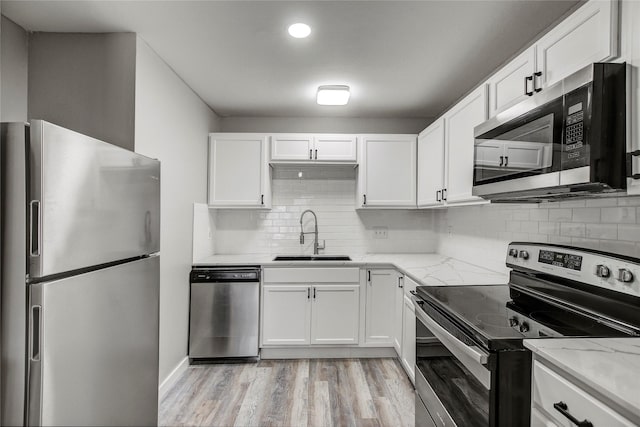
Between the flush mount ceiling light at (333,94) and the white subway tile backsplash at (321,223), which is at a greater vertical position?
the flush mount ceiling light at (333,94)

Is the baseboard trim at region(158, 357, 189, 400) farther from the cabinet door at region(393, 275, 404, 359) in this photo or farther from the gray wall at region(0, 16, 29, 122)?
the gray wall at region(0, 16, 29, 122)

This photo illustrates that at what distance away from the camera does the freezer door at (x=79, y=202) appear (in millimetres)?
1036

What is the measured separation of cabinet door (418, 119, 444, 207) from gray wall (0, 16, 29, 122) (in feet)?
9.43

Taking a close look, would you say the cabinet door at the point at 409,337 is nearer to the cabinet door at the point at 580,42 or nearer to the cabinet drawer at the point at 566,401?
the cabinet drawer at the point at 566,401

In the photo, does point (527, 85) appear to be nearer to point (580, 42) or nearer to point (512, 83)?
point (512, 83)

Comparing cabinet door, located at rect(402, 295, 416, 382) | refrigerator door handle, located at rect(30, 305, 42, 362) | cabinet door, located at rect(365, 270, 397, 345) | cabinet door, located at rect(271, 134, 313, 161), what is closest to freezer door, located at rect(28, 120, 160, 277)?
refrigerator door handle, located at rect(30, 305, 42, 362)

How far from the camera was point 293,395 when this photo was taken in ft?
8.39

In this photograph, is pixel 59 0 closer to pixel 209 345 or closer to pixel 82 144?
pixel 82 144

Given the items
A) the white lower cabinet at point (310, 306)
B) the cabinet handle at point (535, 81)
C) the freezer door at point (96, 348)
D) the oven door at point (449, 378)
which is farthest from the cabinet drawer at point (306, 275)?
the cabinet handle at point (535, 81)

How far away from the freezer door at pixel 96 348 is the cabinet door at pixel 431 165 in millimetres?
2224

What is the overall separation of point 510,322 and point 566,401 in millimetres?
470

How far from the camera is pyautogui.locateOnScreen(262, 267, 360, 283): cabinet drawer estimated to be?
3209 millimetres

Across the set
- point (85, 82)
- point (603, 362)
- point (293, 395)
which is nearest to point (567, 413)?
point (603, 362)

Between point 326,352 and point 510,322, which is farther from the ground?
point 510,322
